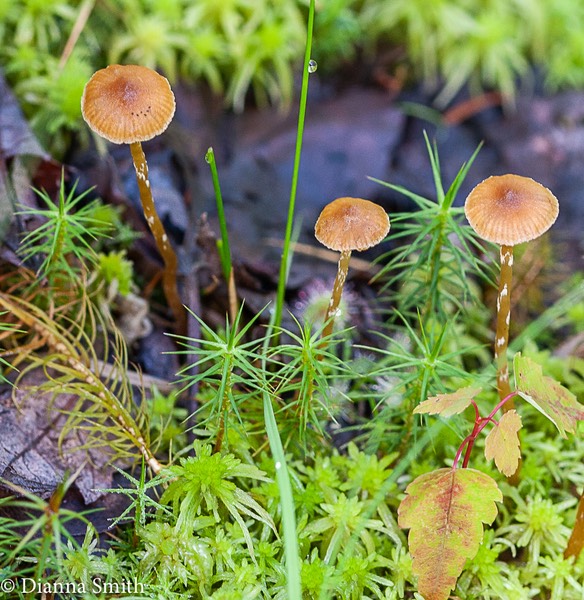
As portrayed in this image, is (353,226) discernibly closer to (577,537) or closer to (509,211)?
(509,211)

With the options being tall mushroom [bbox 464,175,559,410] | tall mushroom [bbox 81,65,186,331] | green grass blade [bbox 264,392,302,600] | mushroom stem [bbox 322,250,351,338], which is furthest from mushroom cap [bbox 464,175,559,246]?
tall mushroom [bbox 81,65,186,331]

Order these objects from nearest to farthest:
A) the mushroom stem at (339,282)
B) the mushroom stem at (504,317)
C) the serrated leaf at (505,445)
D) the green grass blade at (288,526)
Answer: the green grass blade at (288,526) → the serrated leaf at (505,445) → the mushroom stem at (504,317) → the mushroom stem at (339,282)

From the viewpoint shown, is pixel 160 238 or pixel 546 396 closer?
pixel 546 396

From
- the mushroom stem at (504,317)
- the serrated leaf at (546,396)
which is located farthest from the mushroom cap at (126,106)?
the serrated leaf at (546,396)

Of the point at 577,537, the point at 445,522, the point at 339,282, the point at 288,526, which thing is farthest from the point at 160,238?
the point at 577,537

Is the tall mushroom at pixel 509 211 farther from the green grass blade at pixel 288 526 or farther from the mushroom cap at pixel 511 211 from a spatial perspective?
→ the green grass blade at pixel 288 526

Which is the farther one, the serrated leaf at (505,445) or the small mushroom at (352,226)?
the small mushroom at (352,226)
